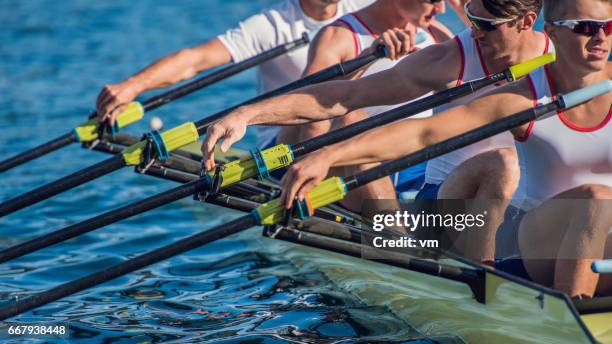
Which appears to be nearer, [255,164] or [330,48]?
[255,164]

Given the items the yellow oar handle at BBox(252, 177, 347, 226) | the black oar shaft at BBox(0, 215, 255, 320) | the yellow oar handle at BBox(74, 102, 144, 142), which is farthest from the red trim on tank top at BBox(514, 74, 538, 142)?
the yellow oar handle at BBox(74, 102, 144, 142)

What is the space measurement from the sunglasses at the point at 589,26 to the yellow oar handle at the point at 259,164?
3.29ft

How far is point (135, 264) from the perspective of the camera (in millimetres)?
3350

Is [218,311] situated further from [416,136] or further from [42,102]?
[42,102]

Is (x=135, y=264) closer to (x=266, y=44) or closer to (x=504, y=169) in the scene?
(x=504, y=169)

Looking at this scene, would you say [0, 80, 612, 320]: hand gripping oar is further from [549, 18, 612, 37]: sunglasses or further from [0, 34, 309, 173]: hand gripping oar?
[0, 34, 309, 173]: hand gripping oar

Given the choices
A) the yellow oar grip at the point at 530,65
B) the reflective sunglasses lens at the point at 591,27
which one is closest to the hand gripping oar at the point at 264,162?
the yellow oar grip at the point at 530,65

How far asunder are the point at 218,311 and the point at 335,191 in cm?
127

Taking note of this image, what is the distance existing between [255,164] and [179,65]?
1.81 meters

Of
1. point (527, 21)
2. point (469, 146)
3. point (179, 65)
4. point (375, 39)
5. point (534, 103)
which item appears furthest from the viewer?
point (179, 65)

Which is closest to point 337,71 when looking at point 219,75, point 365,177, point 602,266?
point 219,75

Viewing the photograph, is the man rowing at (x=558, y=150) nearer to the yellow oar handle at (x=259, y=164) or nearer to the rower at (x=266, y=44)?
the yellow oar handle at (x=259, y=164)

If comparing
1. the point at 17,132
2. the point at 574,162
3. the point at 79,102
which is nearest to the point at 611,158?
the point at 574,162

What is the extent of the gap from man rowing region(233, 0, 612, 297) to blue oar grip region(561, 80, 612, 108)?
0.10 meters
